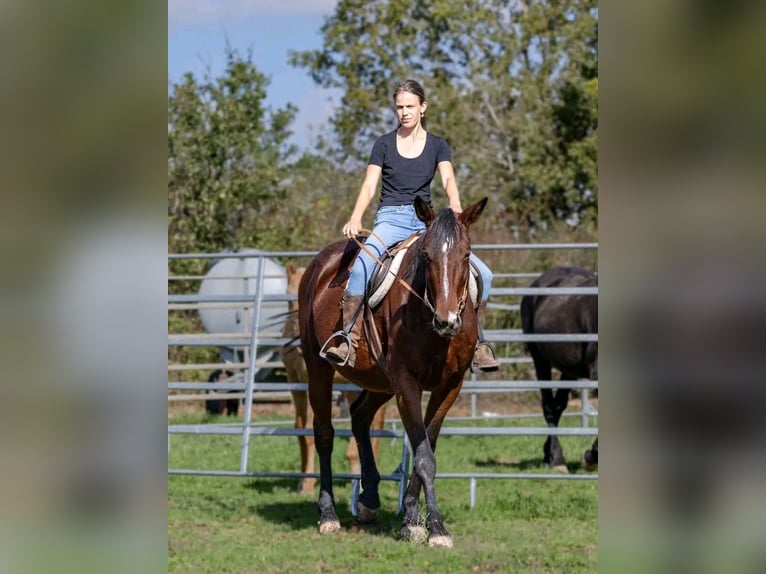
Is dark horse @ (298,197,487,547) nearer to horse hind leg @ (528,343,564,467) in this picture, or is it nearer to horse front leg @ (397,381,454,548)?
horse front leg @ (397,381,454,548)

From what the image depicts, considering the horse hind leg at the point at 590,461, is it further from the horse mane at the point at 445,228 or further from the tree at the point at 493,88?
the tree at the point at 493,88

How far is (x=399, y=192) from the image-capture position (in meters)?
7.51

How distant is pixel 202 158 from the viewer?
22.5 meters

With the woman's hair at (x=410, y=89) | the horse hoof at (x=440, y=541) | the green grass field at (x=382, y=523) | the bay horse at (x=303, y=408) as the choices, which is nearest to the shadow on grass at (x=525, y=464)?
the green grass field at (x=382, y=523)

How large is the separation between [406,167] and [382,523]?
2.66 metres

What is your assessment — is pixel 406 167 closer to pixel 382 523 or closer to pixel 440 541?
pixel 440 541

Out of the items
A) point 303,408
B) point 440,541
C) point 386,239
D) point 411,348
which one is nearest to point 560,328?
point 303,408

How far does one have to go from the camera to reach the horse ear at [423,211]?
22.1 feet

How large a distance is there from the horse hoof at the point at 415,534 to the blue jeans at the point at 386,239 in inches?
63.6

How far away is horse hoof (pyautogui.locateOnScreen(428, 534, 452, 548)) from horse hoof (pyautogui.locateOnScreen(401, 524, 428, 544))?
7.1 inches

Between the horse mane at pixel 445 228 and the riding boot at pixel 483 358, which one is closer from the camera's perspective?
the horse mane at pixel 445 228

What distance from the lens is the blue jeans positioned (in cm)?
740
